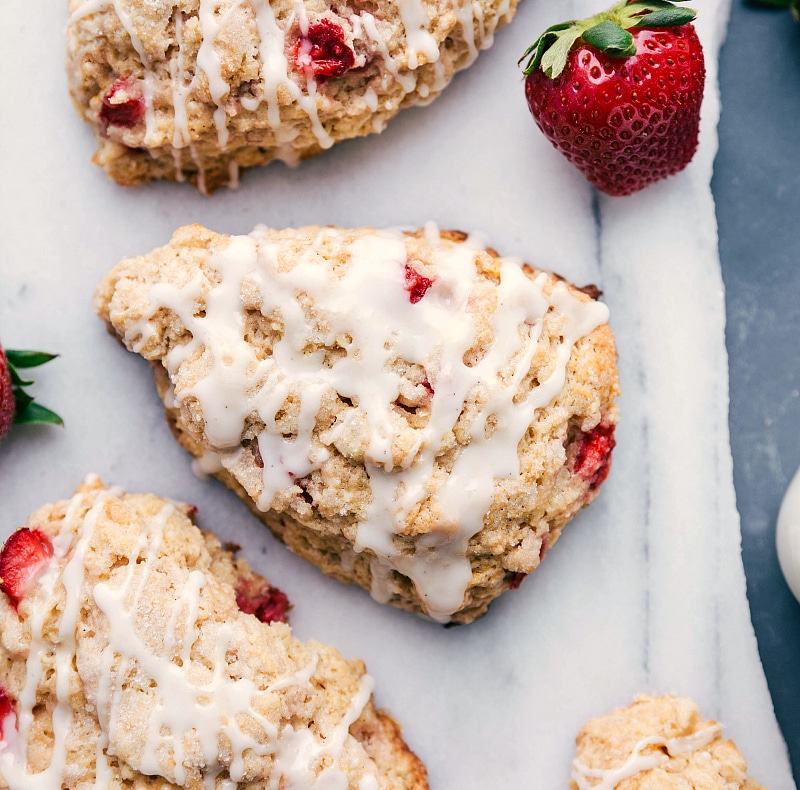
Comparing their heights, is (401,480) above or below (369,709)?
above

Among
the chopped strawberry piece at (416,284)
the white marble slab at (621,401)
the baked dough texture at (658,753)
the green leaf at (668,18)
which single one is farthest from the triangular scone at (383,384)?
the green leaf at (668,18)


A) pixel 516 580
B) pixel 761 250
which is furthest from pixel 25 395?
pixel 761 250

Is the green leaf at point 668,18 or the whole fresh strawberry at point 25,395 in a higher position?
the green leaf at point 668,18

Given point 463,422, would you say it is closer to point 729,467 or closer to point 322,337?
point 322,337

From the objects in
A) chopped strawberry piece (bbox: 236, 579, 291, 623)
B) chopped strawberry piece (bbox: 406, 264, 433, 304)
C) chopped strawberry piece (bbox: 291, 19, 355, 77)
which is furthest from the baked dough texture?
chopped strawberry piece (bbox: 291, 19, 355, 77)

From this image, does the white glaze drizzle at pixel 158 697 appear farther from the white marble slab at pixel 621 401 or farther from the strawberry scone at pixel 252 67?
the strawberry scone at pixel 252 67

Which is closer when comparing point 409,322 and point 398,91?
point 409,322

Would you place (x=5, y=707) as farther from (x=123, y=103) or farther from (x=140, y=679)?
(x=123, y=103)

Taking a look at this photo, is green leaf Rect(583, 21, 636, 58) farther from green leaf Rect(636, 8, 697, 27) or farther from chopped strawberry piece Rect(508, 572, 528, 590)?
chopped strawberry piece Rect(508, 572, 528, 590)

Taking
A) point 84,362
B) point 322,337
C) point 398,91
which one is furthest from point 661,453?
point 84,362
